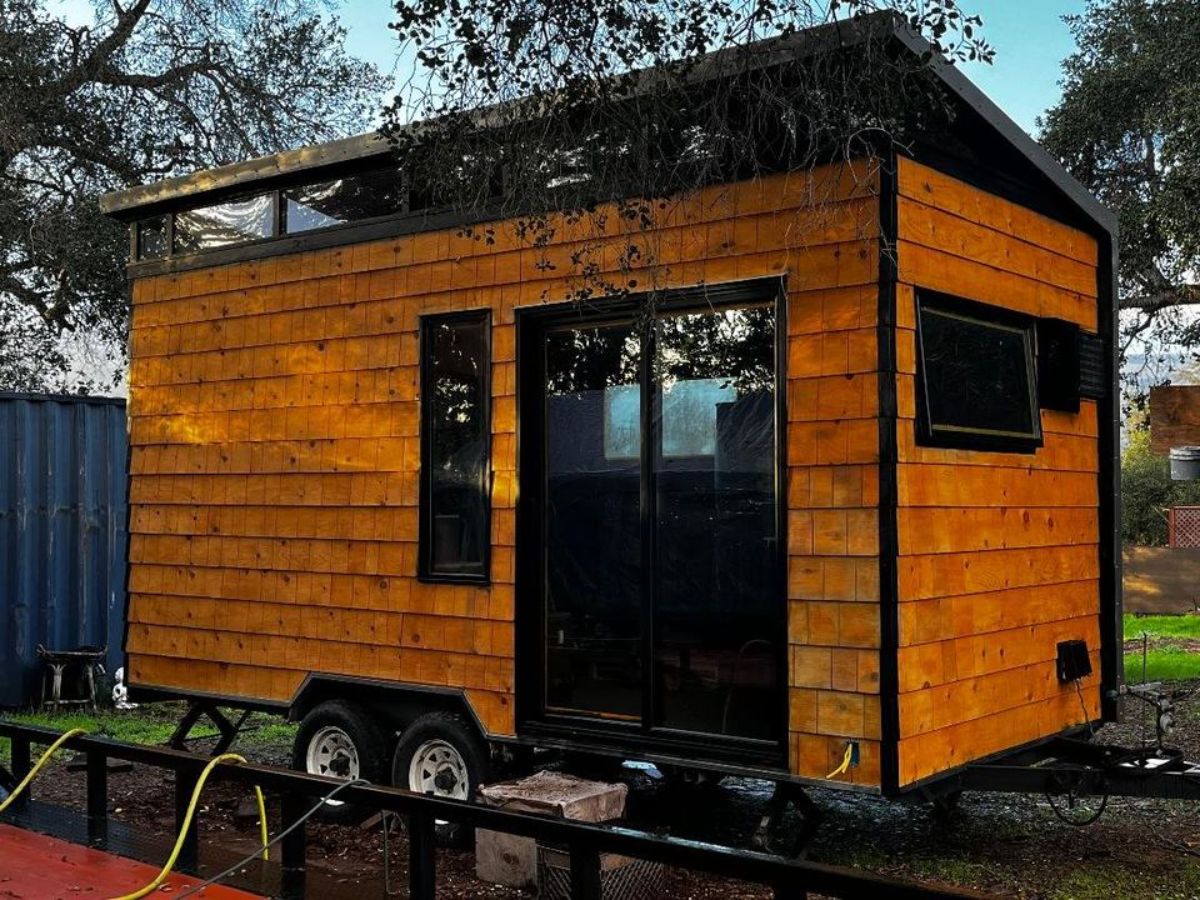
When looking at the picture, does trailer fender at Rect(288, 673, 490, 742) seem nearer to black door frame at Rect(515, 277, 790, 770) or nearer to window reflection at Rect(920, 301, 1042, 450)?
black door frame at Rect(515, 277, 790, 770)

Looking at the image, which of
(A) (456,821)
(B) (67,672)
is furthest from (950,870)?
(B) (67,672)

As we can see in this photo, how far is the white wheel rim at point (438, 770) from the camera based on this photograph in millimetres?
6438

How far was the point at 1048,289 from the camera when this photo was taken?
6.42m

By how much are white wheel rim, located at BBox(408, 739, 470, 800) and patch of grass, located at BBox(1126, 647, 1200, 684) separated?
704 cm

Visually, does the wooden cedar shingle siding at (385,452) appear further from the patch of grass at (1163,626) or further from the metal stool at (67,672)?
the patch of grass at (1163,626)

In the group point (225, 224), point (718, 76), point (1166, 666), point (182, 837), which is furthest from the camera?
point (1166, 666)

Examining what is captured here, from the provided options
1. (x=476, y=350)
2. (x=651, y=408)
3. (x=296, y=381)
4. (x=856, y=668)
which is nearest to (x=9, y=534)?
(x=296, y=381)

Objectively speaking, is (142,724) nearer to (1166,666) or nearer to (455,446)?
(455,446)

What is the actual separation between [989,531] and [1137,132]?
33.3ft

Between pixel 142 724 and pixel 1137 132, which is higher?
pixel 1137 132

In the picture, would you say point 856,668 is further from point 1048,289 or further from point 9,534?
point 9,534

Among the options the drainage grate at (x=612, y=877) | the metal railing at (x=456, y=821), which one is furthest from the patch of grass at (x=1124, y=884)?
the metal railing at (x=456, y=821)

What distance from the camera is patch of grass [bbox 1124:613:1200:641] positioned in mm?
14820

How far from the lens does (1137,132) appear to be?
14188 millimetres
